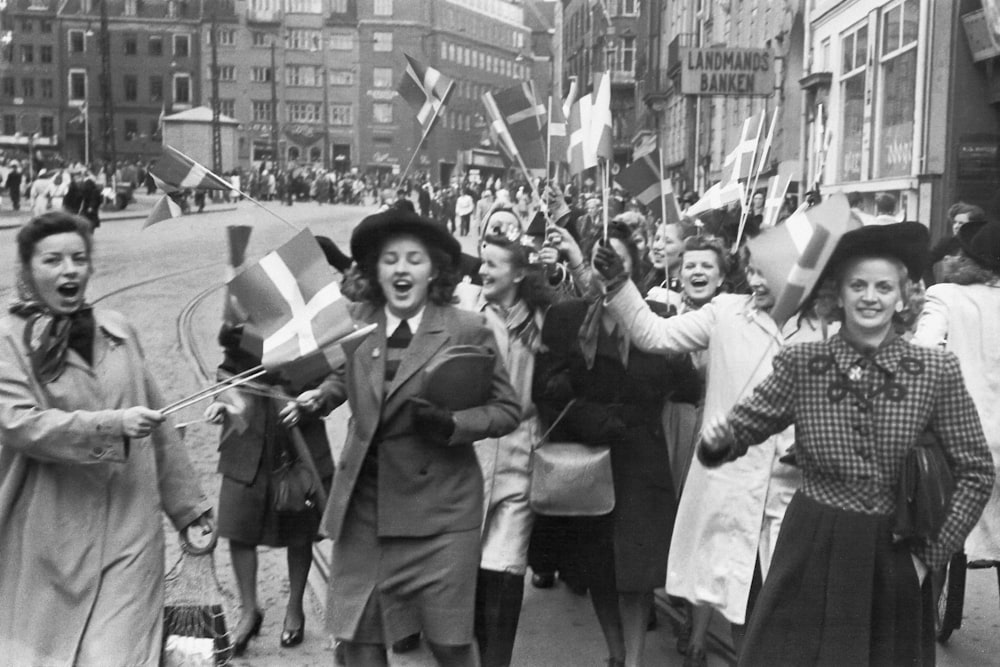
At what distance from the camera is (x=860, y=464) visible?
364cm

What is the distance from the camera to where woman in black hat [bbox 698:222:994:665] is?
3.62 meters

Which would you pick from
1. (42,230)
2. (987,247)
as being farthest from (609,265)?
(42,230)

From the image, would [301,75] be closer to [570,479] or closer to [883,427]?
[570,479]

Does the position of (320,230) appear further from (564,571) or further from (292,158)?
(292,158)

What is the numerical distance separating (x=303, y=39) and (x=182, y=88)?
10.1 m

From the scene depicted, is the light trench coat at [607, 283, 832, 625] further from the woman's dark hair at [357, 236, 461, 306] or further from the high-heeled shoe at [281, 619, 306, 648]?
the high-heeled shoe at [281, 619, 306, 648]

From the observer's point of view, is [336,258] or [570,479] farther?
[336,258]

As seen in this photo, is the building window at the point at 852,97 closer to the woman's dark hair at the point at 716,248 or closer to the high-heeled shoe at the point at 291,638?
the woman's dark hair at the point at 716,248

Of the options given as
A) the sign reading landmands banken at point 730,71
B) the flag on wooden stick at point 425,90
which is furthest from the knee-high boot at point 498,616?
the sign reading landmands banken at point 730,71

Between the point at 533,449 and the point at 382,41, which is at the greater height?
the point at 382,41

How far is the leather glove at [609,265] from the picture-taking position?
483 cm

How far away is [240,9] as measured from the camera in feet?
307

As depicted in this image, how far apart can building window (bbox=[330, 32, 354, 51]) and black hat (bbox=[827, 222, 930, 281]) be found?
9548cm

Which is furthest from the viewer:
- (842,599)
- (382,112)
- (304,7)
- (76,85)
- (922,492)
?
(76,85)
